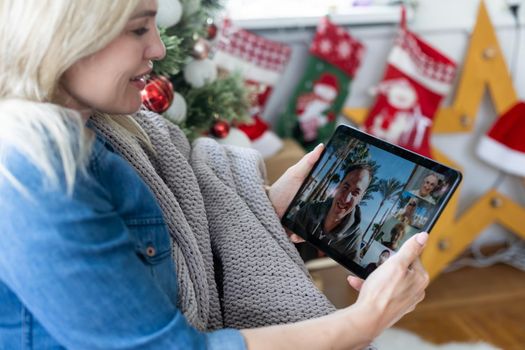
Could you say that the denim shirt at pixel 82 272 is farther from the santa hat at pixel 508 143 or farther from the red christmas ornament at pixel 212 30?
the santa hat at pixel 508 143

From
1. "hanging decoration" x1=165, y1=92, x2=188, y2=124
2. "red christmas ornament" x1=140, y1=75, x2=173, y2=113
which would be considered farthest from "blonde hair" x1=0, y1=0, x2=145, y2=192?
"hanging decoration" x1=165, y1=92, x2=188, y2=124

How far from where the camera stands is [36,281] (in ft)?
1.86

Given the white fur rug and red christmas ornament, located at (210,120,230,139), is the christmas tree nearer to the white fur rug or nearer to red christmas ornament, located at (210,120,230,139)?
red christmas ornament, located at (210,120,230,139)

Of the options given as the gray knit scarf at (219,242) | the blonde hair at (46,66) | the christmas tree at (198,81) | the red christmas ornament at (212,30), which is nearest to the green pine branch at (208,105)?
the christmas tree at (198,81)

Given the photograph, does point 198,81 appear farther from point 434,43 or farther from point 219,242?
point 434,43

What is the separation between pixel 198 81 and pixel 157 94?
0.24 metres

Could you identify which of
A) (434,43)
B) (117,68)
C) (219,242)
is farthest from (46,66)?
(434,43)

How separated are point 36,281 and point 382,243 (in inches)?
17.5

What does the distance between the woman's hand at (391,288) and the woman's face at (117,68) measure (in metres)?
0.37

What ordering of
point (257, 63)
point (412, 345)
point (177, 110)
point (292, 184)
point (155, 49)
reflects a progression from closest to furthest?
1. point (155, 49)
2. point (292, 184)
3. point (177, 110)
4. point (412, 345)
5. point (257, 63)

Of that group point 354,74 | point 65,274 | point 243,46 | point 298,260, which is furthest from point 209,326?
point 354,74

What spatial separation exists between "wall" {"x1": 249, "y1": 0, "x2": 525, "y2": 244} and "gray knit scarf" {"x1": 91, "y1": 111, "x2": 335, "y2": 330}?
1045 millimetres

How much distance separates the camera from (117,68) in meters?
0.64

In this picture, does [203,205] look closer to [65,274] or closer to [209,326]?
[209,326]
